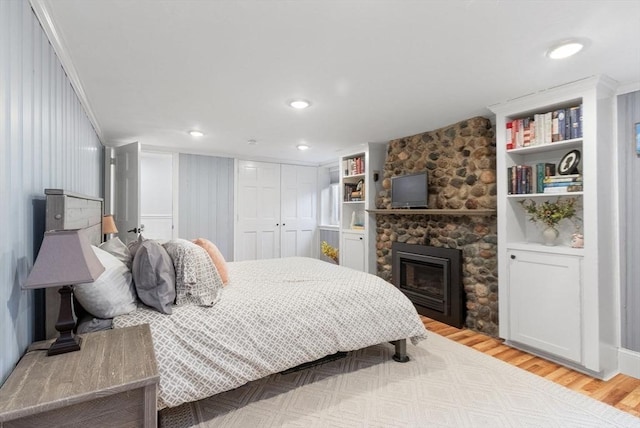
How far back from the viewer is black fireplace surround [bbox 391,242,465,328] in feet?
11.7

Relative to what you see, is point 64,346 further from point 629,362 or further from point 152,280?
point 629,362

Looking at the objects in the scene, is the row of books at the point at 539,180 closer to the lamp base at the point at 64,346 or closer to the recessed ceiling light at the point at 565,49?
the recessed ceiling light at the point at 565,49

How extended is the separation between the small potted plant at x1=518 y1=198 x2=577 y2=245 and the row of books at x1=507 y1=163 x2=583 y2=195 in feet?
0.61

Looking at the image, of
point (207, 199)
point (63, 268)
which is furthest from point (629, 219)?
point (207, 199)

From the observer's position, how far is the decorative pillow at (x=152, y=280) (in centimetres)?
188

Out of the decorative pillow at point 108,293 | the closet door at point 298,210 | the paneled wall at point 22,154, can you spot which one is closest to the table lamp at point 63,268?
the paneled wall at point 22,154

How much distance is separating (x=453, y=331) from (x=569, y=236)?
1.44 m

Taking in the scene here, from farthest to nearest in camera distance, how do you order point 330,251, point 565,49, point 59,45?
point 330,251 < point 565,49 < point 59,45

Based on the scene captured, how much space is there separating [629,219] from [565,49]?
4.97 ft

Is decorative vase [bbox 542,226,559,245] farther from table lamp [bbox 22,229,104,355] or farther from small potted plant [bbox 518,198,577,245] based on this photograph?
table lamp [bbox 22,229,104,355]

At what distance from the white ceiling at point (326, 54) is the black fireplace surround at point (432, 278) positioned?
1.60 m

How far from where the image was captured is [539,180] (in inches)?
112

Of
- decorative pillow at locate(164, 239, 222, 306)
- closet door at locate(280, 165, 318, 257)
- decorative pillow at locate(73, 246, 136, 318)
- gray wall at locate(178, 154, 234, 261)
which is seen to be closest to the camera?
decorative pillow at locate(73, 246, 136, 318)

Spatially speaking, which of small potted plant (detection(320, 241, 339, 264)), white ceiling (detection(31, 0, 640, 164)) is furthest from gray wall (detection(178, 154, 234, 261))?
white ceiling (detection(31, 0, 640, 164))
